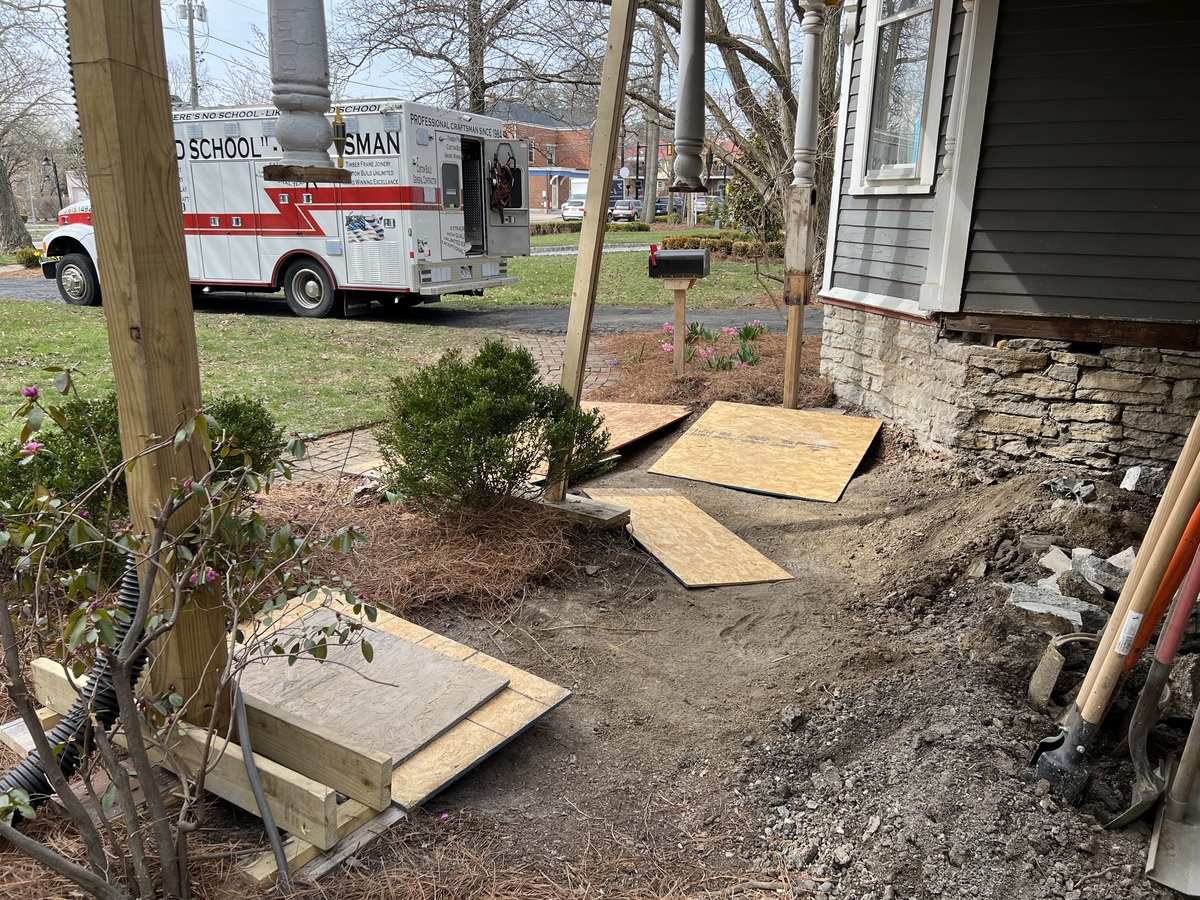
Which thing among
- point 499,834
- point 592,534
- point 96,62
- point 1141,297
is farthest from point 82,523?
point 1141,297

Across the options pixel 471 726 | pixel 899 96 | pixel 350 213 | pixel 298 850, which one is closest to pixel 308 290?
pixel 350 213

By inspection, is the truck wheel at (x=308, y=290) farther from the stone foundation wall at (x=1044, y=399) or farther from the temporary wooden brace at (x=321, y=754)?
the temporary wooden brace at (x=321, y=754)

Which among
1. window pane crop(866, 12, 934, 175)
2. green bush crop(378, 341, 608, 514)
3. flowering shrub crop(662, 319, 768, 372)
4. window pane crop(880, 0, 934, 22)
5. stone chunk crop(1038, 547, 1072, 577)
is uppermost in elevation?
window pane crop(880, 0, 934, 22)

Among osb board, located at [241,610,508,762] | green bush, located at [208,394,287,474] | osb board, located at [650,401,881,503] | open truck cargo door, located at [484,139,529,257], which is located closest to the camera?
osb board, located at [241,610,508,762]

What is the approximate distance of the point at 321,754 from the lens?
2289mm

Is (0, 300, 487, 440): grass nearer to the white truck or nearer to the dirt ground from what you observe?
the white truck

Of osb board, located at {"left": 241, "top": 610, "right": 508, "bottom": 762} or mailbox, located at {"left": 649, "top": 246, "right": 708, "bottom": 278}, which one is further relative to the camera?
mailbox, located at {"left": 649, "top": 246, "right": 708, "bottom": 278}

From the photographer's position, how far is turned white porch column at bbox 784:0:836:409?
22.7 ft

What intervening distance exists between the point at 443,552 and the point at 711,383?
14.6 ft

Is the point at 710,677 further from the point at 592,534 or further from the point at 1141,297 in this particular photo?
the point at 1141,297

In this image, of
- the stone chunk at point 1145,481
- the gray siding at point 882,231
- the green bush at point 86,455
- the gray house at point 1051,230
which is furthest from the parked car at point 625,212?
the green bush at point 86,455

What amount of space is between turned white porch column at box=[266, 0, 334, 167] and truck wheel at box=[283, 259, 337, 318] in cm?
949

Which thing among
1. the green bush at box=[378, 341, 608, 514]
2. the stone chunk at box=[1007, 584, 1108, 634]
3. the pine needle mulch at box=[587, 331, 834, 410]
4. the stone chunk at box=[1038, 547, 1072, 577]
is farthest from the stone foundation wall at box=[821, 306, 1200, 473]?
the green bush at box=[378, 341, 608, 514]

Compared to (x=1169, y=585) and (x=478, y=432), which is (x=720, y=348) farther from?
(x=1169, y=585)
